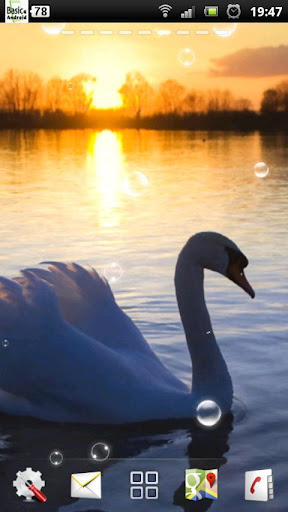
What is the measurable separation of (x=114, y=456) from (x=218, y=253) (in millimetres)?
1611

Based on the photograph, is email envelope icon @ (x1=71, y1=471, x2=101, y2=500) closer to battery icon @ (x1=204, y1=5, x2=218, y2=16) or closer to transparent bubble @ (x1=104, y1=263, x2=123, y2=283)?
battery icon @ (x1=204, y1=5, x2=218, y2=16)

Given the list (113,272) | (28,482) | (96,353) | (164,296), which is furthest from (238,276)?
(113,272)

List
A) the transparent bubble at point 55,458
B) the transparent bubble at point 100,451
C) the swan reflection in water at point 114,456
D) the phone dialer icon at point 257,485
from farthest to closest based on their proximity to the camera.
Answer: the transparent bubble at point 100,451 < the transparent bubble at point 55,458 < the swan reflection in water at point 114,456 < the phone dialer icon at point 257,485

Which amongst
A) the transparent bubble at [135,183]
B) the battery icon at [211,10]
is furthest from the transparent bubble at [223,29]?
the transparent bubble at [135,183]

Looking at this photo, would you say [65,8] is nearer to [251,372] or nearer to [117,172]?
[251,372]

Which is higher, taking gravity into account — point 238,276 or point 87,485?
point 238,276

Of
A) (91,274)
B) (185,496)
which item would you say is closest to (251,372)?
(91,274)

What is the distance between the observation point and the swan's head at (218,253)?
24.7ft

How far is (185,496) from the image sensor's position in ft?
19.8

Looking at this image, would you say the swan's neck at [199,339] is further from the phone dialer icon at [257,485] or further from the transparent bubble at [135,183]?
the transparent bubble at [135,183]

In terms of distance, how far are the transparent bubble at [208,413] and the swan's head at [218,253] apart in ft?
2.82

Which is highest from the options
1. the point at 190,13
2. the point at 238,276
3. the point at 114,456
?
the point at 190,13

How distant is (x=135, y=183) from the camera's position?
28672 mm

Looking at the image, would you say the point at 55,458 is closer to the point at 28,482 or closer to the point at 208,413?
the point at 28,482
